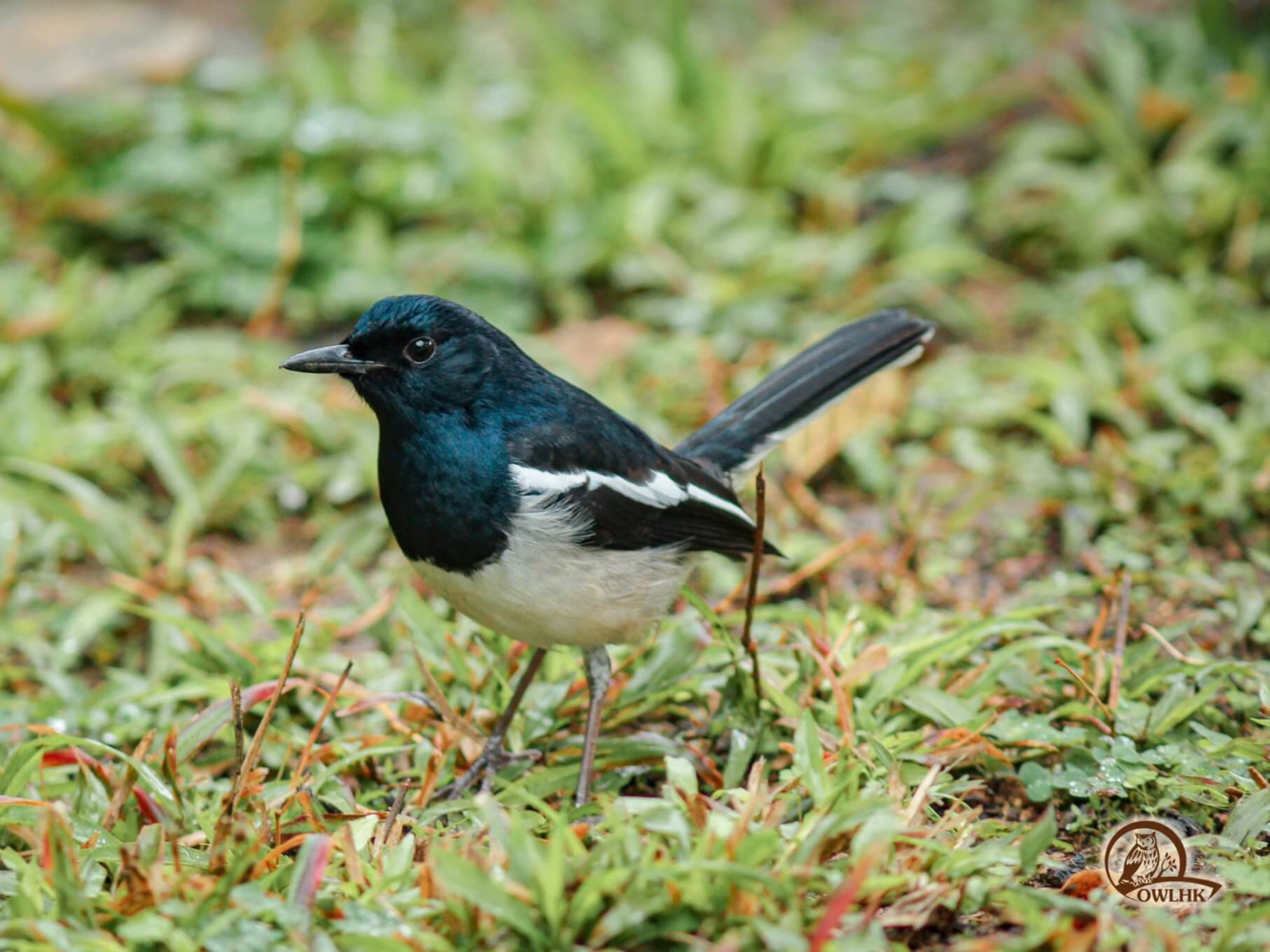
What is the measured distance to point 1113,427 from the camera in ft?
18.4

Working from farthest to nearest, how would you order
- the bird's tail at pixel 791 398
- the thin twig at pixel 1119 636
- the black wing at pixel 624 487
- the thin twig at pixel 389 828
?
the bird's tail at pixel 791 398 → the thin twig at pixel 1119 636 → the black wing at pixel 624 487 → the thin twig at pixel 389 828

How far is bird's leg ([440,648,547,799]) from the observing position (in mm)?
3824

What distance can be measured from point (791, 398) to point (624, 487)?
0.83m

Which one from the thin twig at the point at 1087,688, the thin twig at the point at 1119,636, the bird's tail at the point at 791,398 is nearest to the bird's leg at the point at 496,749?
the bird's tail at the point at 791,398

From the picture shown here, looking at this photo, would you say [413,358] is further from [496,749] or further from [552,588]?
[496,749]

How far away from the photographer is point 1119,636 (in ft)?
12.8

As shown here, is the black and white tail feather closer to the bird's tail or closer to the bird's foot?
the bird's tail

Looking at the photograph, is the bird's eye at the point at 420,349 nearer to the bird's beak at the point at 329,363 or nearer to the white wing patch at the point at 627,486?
the bird's beak at the point at 329,363

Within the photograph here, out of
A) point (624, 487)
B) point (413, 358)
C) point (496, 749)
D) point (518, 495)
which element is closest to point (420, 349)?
point (413, 358)

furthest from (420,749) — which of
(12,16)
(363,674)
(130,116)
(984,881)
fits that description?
(12,16)

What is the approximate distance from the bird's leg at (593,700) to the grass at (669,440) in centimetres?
15

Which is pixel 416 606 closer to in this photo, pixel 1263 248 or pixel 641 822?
pixel 641 822

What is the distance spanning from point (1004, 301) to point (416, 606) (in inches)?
153

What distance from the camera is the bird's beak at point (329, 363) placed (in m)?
3.57
